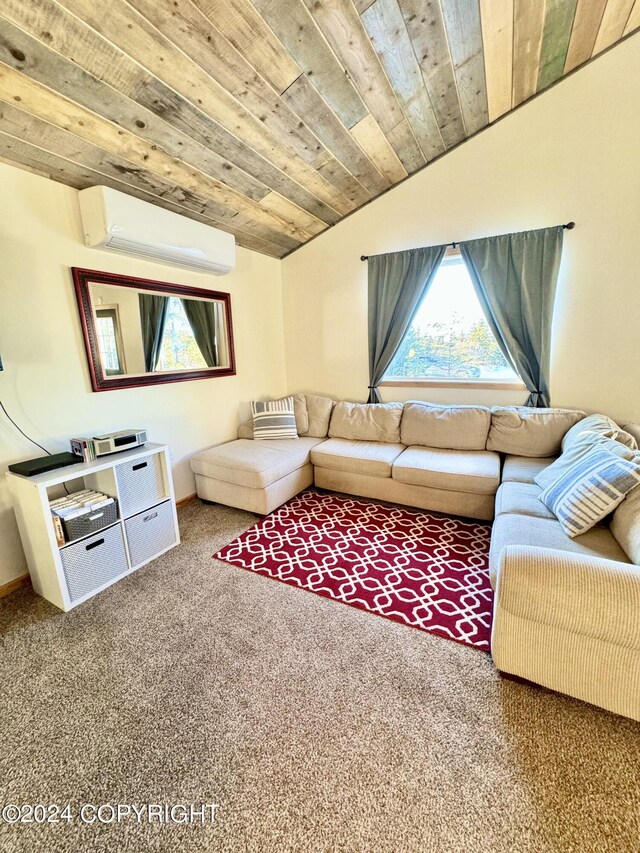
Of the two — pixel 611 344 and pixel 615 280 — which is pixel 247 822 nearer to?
pixel 611 344

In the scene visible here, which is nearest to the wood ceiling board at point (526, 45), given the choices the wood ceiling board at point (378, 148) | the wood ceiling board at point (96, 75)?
the wood ceiling board at point (378, 148)

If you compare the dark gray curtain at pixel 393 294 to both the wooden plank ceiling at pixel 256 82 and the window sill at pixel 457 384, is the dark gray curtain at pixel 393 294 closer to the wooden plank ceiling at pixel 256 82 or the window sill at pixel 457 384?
the window sill at pixel 457 384

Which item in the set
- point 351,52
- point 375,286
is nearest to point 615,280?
point 375,286

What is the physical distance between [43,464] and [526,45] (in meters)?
3.75

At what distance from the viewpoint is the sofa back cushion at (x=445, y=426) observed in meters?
2.85

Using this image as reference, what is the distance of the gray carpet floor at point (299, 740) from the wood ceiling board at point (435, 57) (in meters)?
3.07

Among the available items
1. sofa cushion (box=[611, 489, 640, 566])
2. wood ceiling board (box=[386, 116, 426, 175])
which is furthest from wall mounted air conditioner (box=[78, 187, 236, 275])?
sofa cushion (box=[611, 489, 640, 566])

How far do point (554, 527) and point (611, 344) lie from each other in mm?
1814

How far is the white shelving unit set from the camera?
1799 millimetres

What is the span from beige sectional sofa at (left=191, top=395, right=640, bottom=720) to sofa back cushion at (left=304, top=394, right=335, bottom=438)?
11 mm

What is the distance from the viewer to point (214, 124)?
6.45 ft

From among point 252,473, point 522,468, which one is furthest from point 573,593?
point 252,473

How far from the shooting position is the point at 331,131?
7.46 ft

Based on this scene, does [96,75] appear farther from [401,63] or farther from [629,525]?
[629,525]
